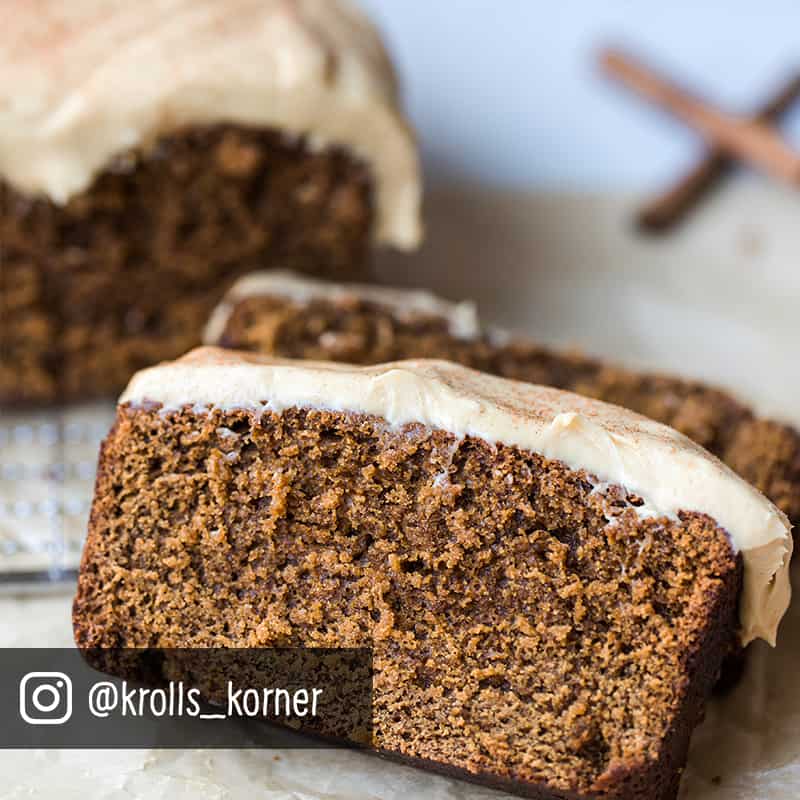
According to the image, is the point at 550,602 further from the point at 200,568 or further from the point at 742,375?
the point at 742,375

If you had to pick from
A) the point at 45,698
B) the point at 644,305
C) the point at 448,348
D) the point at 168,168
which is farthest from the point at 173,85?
the point at 644,305

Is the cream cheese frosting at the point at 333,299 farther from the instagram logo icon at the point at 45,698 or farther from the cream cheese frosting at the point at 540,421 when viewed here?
the instagram logo icon at the point at 45,698

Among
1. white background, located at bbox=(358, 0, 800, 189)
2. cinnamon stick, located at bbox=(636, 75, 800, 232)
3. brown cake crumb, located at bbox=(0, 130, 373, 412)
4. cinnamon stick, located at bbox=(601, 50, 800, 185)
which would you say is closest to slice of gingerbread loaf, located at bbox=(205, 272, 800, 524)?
brown cake crumb, located at bbox=(0, 130, 373, 412)

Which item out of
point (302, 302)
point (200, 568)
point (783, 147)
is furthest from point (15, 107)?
point (783, 147)

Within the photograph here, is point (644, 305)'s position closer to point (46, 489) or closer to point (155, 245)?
point (155, 245)

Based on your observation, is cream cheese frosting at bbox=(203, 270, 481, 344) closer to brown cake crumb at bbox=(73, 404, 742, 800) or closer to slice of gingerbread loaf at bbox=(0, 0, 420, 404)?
slice of gingerbread loaf at bbox=(0, 0, 420, 404)

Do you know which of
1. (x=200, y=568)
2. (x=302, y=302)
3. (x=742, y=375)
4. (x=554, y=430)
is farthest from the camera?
(x=742, y=375)

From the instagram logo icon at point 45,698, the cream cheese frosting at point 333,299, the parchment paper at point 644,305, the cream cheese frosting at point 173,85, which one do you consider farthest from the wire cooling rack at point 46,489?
the cream cheese frosting at point 173,85
